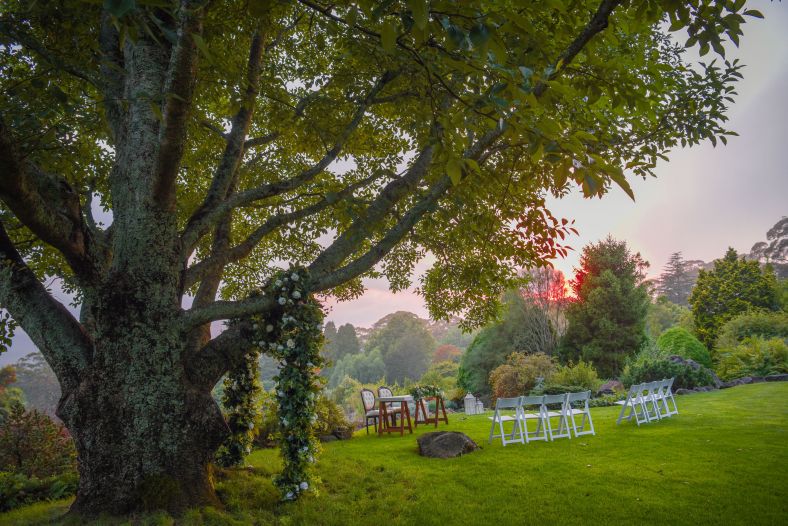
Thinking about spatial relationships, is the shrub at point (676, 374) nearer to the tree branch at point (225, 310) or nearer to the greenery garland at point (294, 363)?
the greenery garland at point (294, 363)

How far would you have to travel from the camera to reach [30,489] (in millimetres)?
5109

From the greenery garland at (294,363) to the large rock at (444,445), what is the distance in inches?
115

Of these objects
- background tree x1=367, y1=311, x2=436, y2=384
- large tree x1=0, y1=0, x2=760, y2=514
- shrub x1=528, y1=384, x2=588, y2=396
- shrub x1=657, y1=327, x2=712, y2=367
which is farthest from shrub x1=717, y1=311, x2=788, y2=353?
background tree x1=367, y1=311, x2=436, y2=384

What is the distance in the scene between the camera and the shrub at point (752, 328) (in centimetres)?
1542

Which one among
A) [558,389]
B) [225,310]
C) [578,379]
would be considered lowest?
[558,389]

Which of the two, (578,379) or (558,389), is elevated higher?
(578,379)

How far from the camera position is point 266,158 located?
8078mm

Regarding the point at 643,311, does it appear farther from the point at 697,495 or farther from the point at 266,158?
the point at 266,158

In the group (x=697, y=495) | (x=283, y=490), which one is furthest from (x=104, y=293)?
(x=697, y=495)

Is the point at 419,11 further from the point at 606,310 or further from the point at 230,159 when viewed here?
the point at 606,310

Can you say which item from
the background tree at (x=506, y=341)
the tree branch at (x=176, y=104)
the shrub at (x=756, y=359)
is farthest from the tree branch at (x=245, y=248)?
the shrub at (x=756, y=359)

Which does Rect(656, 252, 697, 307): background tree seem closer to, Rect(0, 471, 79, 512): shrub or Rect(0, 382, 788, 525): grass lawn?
Rect(0, 382, 788, 525): grass lawn

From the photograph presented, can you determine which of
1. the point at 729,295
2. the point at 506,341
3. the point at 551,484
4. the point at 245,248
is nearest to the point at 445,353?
the point at 506,341

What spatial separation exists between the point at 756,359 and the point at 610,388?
4.75m
